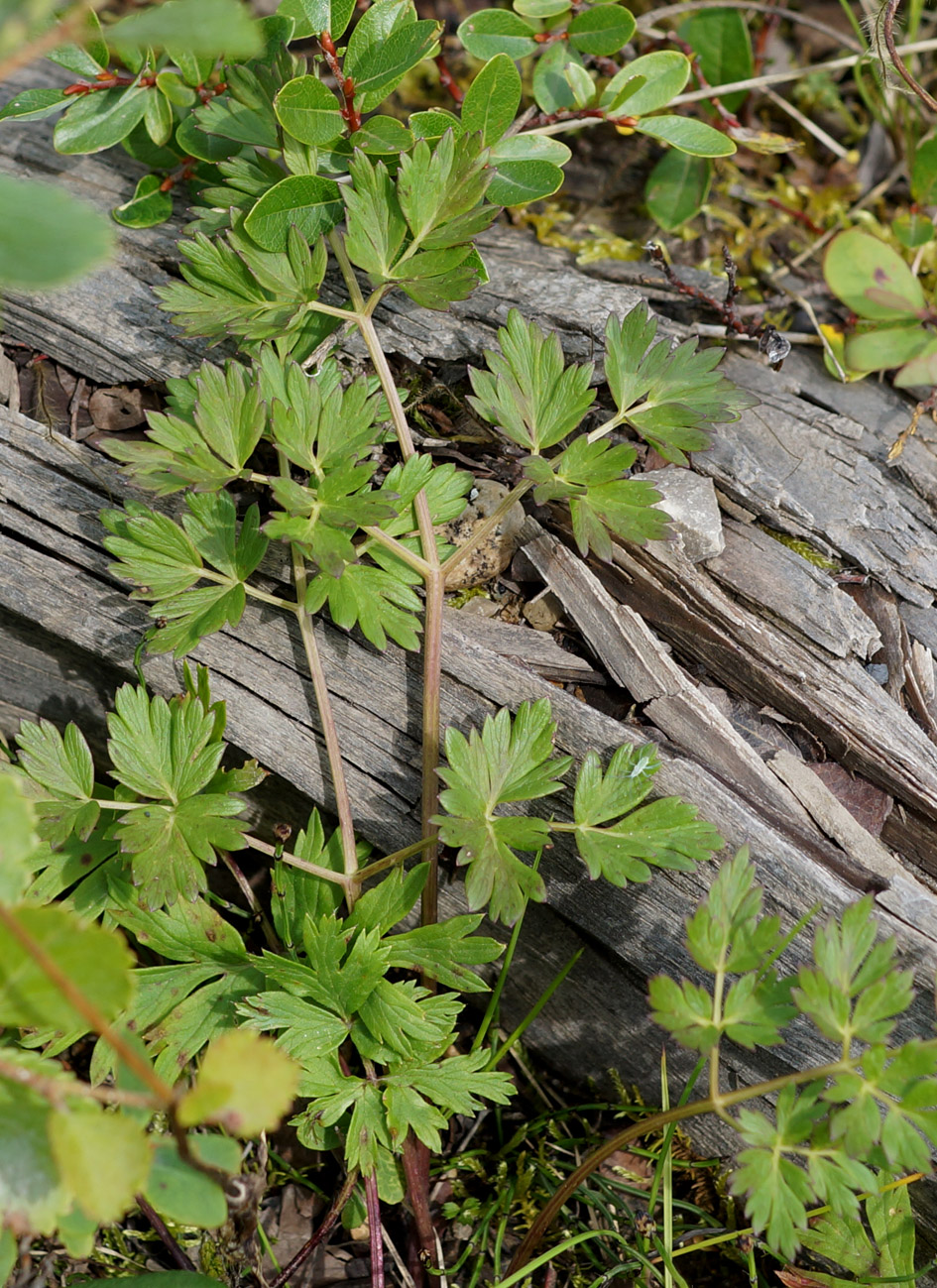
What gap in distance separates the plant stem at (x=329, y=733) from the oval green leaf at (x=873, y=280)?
1.72 m

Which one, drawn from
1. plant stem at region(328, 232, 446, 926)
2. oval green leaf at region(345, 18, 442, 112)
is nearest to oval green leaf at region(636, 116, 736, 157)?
oval green leaf at region(345, 18, 442, 112)

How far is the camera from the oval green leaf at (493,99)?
2.12m

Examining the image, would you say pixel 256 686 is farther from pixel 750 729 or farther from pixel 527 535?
pixel 750 729

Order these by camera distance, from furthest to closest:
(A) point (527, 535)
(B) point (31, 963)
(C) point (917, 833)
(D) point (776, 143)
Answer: (D) point (776, 143) → (A) point (527, 535) → (C) point (917, 833) → (B) point (31, 963)

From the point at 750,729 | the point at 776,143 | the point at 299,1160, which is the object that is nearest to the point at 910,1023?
the point at 750,729

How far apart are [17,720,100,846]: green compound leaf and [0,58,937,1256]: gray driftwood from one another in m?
0.28

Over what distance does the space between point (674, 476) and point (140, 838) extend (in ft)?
4.73

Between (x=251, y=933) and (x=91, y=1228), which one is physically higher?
(x=91, y=1228)

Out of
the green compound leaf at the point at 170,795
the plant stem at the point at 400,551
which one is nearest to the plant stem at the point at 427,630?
the plant stem at the point at 400,551

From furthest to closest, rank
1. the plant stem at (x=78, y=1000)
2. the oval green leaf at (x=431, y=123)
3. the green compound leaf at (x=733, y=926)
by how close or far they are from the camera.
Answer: the oval green leaf at (x=431, y=123) → the green compound leaf at (x=733, y=926) → the plant stem at (x=78, y=1000)

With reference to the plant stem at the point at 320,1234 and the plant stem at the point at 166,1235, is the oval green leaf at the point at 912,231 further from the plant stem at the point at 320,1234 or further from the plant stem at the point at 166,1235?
the plant stem at the point at 166,1235

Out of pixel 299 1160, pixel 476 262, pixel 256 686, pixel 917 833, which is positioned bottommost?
pixel 299 1160

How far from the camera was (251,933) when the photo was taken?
2.37 metres

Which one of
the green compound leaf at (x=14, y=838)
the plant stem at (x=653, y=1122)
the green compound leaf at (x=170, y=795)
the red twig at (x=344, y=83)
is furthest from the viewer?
the red twig at (x=344, y=83)
